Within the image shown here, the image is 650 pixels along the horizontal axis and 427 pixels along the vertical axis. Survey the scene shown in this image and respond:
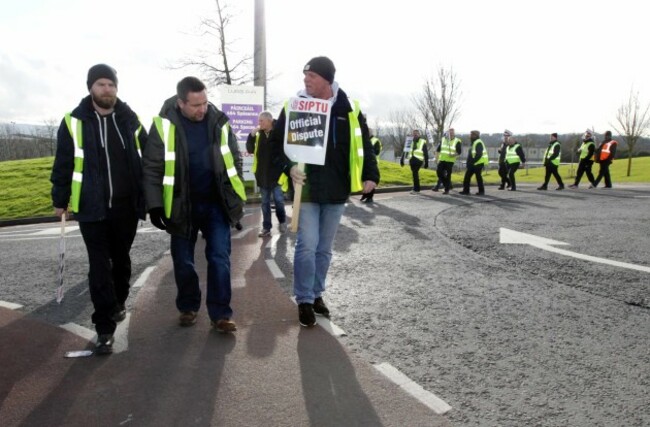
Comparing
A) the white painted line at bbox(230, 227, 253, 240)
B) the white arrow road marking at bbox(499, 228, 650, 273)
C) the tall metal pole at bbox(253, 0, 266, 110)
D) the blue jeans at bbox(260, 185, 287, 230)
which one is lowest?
the white painted line at bbox(230, 227, 253, 240)

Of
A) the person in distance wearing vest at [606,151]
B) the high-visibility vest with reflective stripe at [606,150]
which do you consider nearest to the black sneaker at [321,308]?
the person in distance wearing vest at [606,151]

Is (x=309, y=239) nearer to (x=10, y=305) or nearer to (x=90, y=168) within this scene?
(x=90, y=168)

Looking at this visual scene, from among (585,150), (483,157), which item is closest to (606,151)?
(585,150)

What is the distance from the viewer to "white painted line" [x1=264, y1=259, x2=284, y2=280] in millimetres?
5848

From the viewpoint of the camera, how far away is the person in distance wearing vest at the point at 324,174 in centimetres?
418

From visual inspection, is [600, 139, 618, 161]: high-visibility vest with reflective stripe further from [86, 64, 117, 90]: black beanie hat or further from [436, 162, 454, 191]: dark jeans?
[86, 64, 117, 90]: black beanie hat

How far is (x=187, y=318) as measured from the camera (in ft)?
14.0

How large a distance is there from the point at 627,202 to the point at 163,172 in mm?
12584

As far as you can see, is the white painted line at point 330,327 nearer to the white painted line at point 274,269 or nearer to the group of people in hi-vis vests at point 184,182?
the group of people in hi-vis vests at point 184,182

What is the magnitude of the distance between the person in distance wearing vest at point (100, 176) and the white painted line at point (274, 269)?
6.88ft

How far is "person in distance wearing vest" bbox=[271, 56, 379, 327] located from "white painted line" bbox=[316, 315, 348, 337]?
7 centimetres

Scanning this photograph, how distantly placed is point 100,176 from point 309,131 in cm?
166

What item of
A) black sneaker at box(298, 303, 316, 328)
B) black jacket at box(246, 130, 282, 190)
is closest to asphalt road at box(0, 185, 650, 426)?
black sneaker at box(298, 303, 316, 328)

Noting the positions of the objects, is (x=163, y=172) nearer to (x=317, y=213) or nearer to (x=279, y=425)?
(x=317, y=213)
